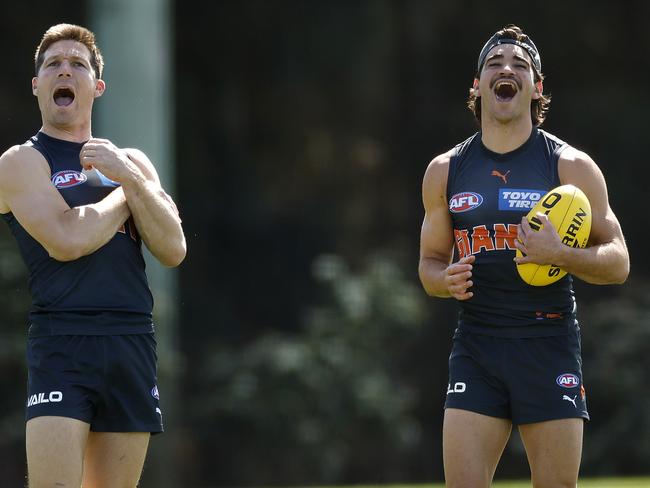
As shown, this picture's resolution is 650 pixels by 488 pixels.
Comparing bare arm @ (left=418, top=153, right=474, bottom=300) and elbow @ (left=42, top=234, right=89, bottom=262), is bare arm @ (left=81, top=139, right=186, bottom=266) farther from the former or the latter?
bare arm @ (left=418, top=153, right=474, bottom=300)

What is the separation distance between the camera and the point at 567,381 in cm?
482

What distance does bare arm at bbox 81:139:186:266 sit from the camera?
15.4 ft

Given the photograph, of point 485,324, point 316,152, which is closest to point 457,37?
point 316,152

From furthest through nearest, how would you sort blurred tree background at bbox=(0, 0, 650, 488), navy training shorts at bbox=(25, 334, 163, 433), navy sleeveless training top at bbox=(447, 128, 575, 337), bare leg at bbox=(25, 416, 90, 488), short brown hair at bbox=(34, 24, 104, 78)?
blurred tree background at bbox=(0, 0, 650, 488)
short brown hair at bbox=(34, 24, 104, 78)
navy sleeveless training top at bbox=(447, 128, 575, 337)
navy training shorts at bbox=(25, 334, 163, 433)
bare leg at bbox=(25, 416, 90, 488)

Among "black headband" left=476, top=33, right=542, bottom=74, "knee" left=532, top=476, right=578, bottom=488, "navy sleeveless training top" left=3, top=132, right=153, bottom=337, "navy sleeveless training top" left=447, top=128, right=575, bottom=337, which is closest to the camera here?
"navy sleeveless training top" left=3, top=132, right=153, bottom=337

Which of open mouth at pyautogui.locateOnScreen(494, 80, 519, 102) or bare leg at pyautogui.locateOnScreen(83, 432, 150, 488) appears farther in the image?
open mouth at pyautogui.locateOnScreen(494, 80, 519, 102)

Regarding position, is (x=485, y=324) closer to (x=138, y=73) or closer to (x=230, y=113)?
(x=138, y=73)

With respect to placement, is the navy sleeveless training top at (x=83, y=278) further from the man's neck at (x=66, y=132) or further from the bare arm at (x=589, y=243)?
the bare arm at (x=589, y=243)

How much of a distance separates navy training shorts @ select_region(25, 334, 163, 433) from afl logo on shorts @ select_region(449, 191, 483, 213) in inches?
55.1

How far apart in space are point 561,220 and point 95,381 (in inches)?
74.1

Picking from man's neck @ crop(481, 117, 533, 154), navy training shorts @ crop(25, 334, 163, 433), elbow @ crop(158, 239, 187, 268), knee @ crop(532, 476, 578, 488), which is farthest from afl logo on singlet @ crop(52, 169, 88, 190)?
knee @ crop(532, 476, 578, 488)

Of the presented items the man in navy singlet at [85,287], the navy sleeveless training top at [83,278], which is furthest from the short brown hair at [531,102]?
the navy sleeveless training top at [83,278]

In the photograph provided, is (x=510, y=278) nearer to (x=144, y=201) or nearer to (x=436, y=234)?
(x=436, y=234)

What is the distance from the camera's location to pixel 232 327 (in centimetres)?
1299
